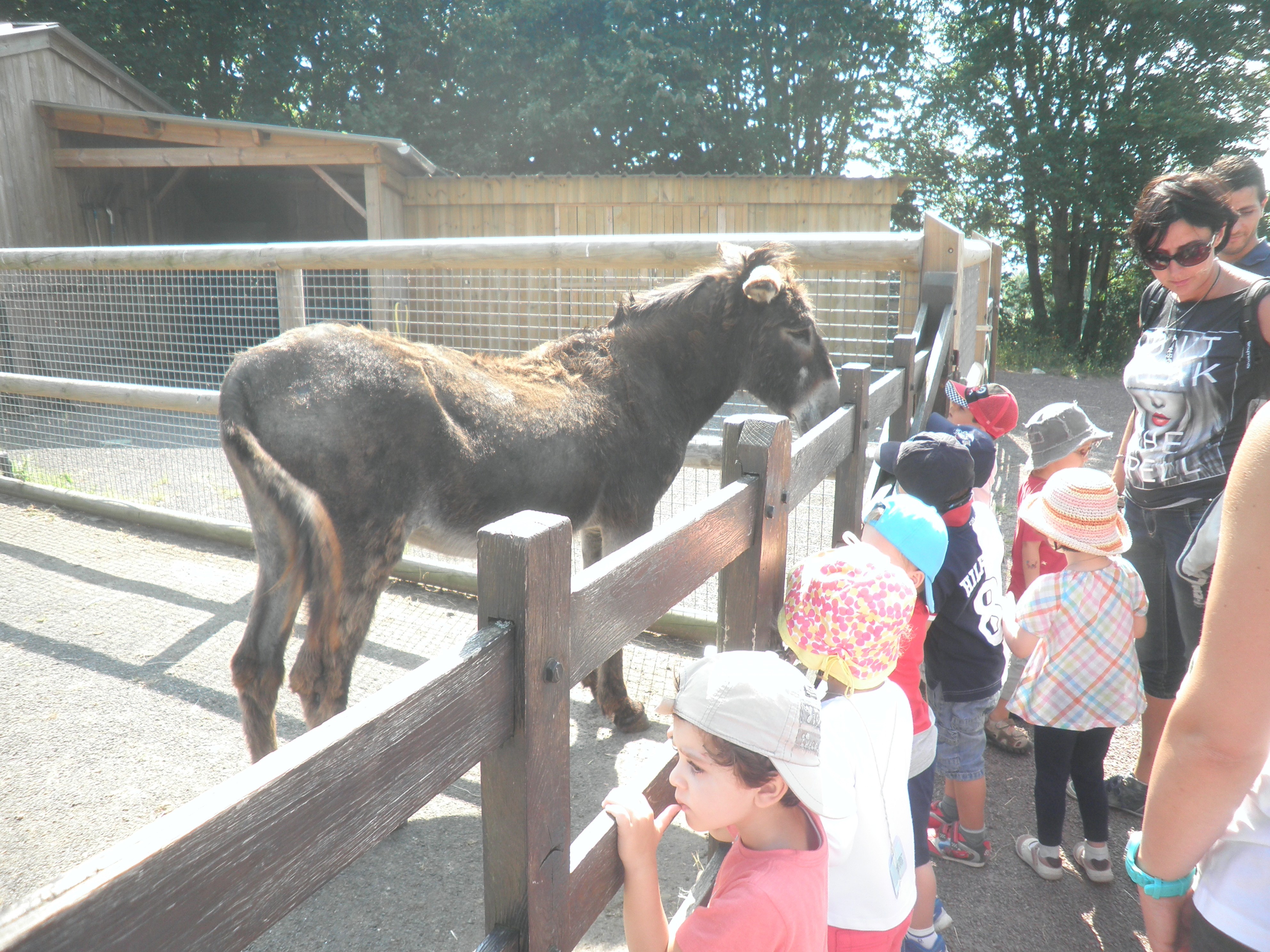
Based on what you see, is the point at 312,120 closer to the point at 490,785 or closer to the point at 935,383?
the point at 935,383

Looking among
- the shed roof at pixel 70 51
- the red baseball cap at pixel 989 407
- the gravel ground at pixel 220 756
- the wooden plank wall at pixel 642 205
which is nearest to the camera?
the gravel ground at pixel 220 756

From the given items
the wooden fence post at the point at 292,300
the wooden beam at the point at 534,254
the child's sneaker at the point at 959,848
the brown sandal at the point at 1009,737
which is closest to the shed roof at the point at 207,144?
the wooden beam at the point at 534,254

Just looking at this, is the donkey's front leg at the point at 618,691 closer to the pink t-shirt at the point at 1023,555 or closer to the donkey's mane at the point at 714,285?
the donkey's mane at the point at 714,285

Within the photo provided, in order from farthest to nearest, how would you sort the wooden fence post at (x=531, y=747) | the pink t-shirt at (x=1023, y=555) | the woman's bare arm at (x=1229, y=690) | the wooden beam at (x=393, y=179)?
1. the wooden beam at (x=393, y=179)
2. the pink t-shirt at (x=1023, y=555)
3. the wooden fence post at (x=531, y=747)
4. the woman's bare arm at (x=1229, y=690)

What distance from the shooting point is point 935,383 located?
4109 millimetres

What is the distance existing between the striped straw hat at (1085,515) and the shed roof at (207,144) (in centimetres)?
1067

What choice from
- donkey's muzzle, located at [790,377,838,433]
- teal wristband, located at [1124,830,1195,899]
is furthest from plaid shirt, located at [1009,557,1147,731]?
teal wristband, located at [1124,830,1195,899]

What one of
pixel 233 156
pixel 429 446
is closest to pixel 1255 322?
pixel 429 446

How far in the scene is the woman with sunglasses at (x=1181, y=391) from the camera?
2406 mm

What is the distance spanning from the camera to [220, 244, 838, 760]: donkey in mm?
2494

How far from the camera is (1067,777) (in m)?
2.46

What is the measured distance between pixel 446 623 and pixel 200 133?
10.7 metres

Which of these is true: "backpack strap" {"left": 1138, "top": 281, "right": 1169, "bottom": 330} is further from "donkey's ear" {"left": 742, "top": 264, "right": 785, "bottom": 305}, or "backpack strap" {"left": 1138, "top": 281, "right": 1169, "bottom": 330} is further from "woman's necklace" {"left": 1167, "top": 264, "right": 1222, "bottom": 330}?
"donkey's ear" {"left": 742, "top": 264, "right": 785, "bottom": 305}

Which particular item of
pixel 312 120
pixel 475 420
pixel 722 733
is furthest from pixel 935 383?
pixel 312 120
